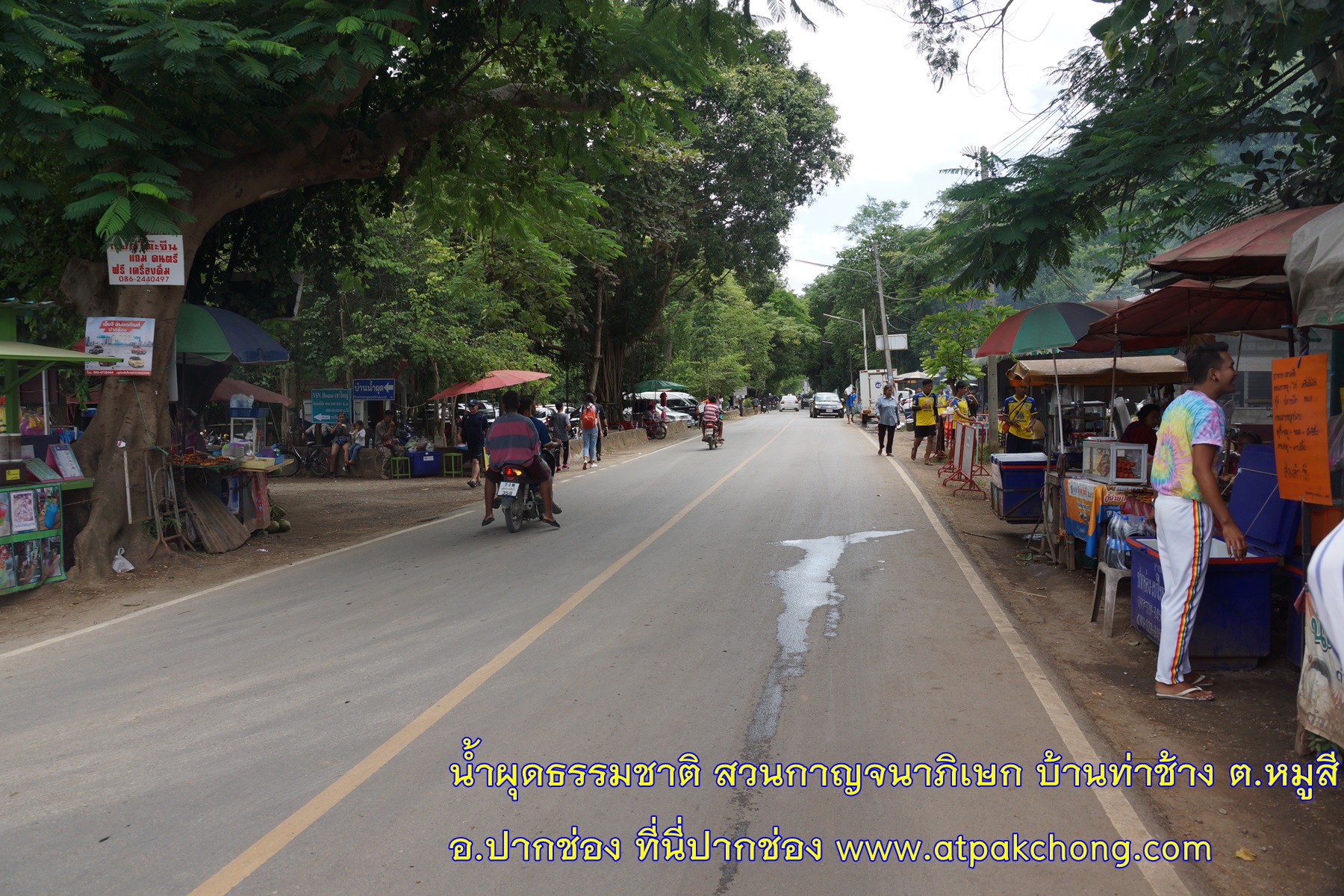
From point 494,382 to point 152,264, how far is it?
12.8 meters

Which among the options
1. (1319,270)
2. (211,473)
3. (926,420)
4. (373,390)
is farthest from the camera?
(373,390)

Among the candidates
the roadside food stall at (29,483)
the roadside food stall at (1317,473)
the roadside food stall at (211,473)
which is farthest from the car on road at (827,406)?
the roadside food stall at (1317,473)

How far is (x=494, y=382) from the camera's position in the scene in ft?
74.9

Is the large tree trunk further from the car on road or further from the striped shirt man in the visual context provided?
the car on road

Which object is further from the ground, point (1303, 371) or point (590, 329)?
point (590, 329)

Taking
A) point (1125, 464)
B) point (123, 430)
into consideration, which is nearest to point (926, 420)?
point (1125, 464)

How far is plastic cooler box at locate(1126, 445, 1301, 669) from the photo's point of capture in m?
5.98

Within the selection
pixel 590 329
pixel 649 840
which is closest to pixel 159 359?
pixel 649 840

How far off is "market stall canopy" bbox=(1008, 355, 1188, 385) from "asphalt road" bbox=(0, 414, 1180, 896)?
5091 millimetres

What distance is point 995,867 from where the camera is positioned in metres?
3.69

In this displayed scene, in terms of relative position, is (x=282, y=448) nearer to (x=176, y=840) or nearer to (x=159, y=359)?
(x=159, y=359)

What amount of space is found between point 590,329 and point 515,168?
2001cm

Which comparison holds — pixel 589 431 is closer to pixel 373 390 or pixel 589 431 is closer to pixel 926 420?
pixel 373 390

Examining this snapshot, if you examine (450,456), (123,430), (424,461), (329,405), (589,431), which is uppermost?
(329,405)
